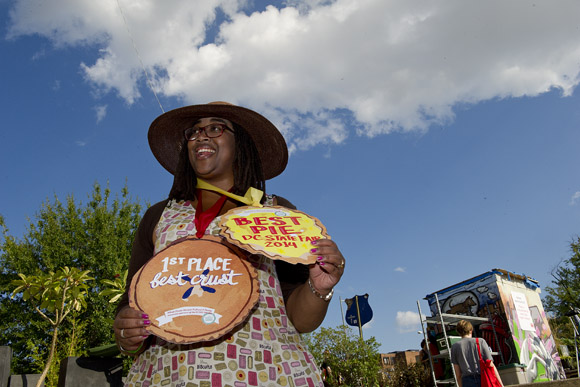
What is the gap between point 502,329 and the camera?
45.2 feet

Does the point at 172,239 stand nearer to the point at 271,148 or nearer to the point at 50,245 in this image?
the point at 271,148

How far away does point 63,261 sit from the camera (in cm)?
1356

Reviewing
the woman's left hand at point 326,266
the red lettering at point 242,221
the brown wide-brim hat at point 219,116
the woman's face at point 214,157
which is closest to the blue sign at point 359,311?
the brown wide-brim hat at point 219,116

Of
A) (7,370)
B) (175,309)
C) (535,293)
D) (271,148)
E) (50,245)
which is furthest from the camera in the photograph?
(535,293)

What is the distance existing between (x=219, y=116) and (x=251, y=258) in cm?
86

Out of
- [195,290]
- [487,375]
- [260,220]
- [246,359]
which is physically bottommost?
[487,375]

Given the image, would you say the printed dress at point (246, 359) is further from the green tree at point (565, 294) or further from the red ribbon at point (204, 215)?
the green tree at point (565, 294)

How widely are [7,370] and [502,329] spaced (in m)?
14.0

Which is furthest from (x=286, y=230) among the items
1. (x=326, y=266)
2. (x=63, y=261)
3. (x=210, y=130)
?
(x=63, y=261)

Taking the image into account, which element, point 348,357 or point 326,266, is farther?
point 348,357

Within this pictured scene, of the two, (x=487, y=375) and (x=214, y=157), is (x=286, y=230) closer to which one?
(x=214, y=157)

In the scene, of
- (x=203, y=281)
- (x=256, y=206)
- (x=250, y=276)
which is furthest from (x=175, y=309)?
(x=256, y=206)

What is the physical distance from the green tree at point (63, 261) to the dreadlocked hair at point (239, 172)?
12.4 metres

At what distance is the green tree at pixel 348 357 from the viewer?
29.7 ft
